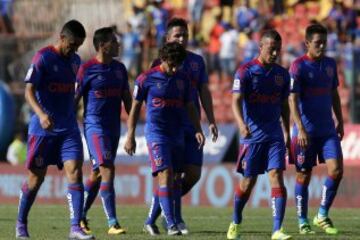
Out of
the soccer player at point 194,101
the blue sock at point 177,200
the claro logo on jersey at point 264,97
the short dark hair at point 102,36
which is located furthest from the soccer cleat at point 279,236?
the short dark hair at point 102,36

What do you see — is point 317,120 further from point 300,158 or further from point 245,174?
point 245,174

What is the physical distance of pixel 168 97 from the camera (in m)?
14.0

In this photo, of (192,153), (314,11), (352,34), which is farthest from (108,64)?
(314,11)

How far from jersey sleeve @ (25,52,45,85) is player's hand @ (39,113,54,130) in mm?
572

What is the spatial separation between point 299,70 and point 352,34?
13706mm

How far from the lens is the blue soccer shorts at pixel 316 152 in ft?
48.9

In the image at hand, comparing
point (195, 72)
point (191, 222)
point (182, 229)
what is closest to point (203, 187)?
point (191, 222)

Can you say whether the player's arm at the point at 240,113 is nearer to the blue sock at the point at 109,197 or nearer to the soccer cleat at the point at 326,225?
the blue sock at the point at 109,197

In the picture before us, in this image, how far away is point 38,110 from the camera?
12469mm

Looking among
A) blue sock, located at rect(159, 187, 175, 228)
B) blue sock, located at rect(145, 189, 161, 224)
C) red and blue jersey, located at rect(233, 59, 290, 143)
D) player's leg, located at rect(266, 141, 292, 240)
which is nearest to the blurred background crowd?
blue sock, located at rect(145, 189, 161, 224)

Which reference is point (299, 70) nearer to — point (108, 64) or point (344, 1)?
point (108, 64)

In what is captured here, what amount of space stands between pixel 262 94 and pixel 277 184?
3.58 ft

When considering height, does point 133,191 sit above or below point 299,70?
below

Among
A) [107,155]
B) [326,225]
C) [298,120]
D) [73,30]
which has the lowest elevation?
[326,225]
